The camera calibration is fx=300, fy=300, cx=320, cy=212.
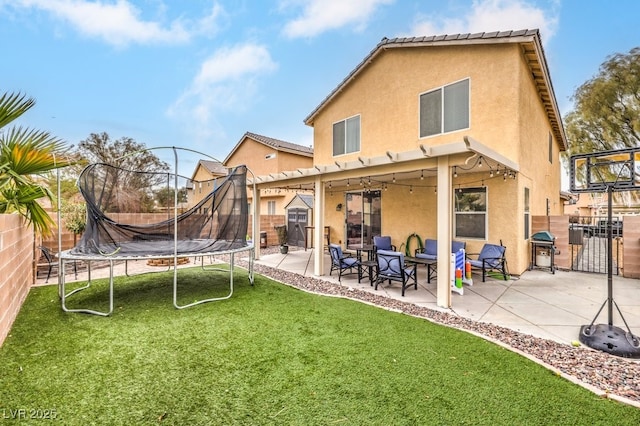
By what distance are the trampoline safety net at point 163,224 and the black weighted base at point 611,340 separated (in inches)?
212

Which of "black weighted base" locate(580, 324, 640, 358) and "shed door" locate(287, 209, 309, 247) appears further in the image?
"shed door" locate(287, 209, 309, 247)

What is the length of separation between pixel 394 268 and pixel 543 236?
465cm

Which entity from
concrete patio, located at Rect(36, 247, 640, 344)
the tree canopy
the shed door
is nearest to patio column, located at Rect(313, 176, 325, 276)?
concrete patio, located at Rect(36, 247, 640, 344)

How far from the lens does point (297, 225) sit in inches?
552

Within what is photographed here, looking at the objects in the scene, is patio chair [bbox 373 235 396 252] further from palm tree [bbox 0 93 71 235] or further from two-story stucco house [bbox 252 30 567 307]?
palm tree [bbox 0 93 71 235]

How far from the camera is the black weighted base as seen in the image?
3.34m

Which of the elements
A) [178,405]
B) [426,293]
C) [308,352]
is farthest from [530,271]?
[178,405]

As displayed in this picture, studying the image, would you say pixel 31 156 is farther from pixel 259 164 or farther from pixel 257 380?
pixel 259 164

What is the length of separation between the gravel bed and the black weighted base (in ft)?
0.28

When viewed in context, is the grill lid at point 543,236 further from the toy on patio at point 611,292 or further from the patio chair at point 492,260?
the toy on patio at point 611,292

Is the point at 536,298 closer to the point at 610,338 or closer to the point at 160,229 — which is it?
the point at 610,338

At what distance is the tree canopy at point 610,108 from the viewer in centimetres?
1580

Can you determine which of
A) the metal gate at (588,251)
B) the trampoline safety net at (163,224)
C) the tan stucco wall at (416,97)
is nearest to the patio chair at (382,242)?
the tan stucco wall at (416,97)

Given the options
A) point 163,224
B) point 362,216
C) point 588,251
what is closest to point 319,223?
point 163,224
